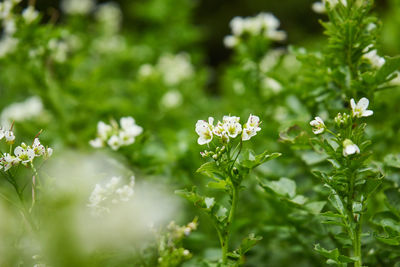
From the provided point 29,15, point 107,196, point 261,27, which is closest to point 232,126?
point 107,196

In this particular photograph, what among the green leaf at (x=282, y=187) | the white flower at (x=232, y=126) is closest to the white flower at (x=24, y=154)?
the white flower at (x=232, y=126)

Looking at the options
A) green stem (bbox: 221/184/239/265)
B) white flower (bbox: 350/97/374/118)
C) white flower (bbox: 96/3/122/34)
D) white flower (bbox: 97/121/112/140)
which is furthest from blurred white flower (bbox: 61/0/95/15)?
white flower (bbox: 350/97/374/118)

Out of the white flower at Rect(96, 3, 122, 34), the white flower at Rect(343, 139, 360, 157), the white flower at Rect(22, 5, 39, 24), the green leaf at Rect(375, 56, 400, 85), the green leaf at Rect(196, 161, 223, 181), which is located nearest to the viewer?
the white flower at Rect(343, 139, 360, 157)

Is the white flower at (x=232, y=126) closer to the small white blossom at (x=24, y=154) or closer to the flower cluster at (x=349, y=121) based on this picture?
the flower cluster at (x=349, y=121)

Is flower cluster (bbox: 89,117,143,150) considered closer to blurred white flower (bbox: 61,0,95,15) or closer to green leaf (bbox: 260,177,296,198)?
green leaf (bbox: 260,177,296,198)

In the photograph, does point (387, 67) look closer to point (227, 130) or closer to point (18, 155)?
point (227, 130)

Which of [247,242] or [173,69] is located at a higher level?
[173,69]
